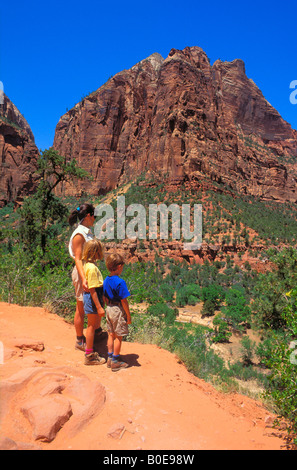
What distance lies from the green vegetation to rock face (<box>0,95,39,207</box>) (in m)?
30.9

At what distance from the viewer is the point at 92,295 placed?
3.33 meters

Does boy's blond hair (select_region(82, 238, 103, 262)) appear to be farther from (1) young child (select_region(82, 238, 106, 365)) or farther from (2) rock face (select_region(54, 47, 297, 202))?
(2) rock face (select_region(54, 47, 297, 202))

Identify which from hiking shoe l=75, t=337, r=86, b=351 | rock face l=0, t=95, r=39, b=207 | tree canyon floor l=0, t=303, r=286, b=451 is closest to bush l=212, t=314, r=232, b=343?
tree canyon floor l=0, t=303, r=286, b=451

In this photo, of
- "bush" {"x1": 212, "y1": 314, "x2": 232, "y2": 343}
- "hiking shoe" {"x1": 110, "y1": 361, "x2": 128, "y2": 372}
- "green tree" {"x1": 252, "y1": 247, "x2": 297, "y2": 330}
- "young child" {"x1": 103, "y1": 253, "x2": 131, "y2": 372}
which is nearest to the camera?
"hiking shoe" {"x1": 110, "y1": 361, "x2": 128, "y2": 372}

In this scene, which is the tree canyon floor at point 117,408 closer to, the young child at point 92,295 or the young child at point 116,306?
the young child at point 92,295

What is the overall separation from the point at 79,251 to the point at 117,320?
1.06m

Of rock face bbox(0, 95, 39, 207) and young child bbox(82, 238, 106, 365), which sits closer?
young child bbox(82, 238, 106, 365)

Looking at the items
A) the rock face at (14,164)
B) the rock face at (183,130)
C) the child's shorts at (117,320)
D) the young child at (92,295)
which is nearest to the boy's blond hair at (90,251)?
the young child at (92,295)

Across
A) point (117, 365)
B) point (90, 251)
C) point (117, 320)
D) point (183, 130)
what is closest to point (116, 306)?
point (117, 320)

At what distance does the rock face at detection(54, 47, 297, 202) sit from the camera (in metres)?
41.3

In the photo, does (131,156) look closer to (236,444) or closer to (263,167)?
(263,167)

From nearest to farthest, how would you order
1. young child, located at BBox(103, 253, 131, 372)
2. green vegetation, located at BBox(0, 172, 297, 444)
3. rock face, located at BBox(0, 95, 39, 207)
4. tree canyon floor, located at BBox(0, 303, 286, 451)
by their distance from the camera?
tree canyon floor, located at BBox(0, 303, 286, 451) → young child, located at BBox(103, 253, 131, 372) → green vegetation, located at BBox(0, 172, 297, 444) → rock face, located at BBox(0, 95, 39, 207)

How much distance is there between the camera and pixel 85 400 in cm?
231
